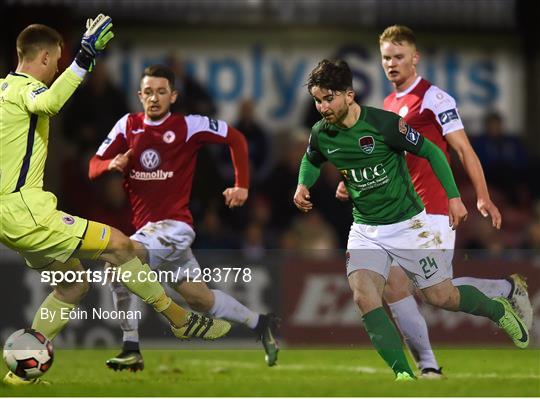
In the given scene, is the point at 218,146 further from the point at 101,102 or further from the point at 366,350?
the point at 366,350

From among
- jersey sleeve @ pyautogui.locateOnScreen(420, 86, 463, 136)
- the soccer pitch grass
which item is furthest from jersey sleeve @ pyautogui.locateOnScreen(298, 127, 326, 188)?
the soccer pitch grass

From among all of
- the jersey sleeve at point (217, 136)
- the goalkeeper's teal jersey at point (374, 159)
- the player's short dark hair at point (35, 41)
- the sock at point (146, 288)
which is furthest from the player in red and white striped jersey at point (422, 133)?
the player's short dark hair at point (35, 41)

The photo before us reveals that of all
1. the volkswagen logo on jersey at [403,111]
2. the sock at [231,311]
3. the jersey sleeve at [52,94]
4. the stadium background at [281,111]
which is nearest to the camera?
the jersey sleeve at [52,94]

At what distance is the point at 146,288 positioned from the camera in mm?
8445

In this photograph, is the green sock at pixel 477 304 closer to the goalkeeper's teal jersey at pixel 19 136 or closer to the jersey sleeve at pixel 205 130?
the jersey sleeve at pixel 205 130

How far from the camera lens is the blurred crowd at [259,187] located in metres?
12.7

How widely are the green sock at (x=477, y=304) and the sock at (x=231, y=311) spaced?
4.90 feet

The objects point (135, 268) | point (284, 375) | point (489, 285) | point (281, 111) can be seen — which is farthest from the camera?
point (281, 111)

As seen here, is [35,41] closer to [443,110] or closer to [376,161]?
[376,161]

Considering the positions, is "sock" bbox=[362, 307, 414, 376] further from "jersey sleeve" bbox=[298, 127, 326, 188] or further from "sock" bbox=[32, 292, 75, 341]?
"sock" bbox=[32, 292, 75, 341]

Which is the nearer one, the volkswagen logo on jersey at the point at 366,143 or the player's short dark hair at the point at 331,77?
the player's short dark hair at the point at 331,77

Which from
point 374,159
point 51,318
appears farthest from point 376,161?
point 51,318

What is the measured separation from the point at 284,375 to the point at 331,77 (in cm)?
264

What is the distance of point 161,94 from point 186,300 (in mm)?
1443
